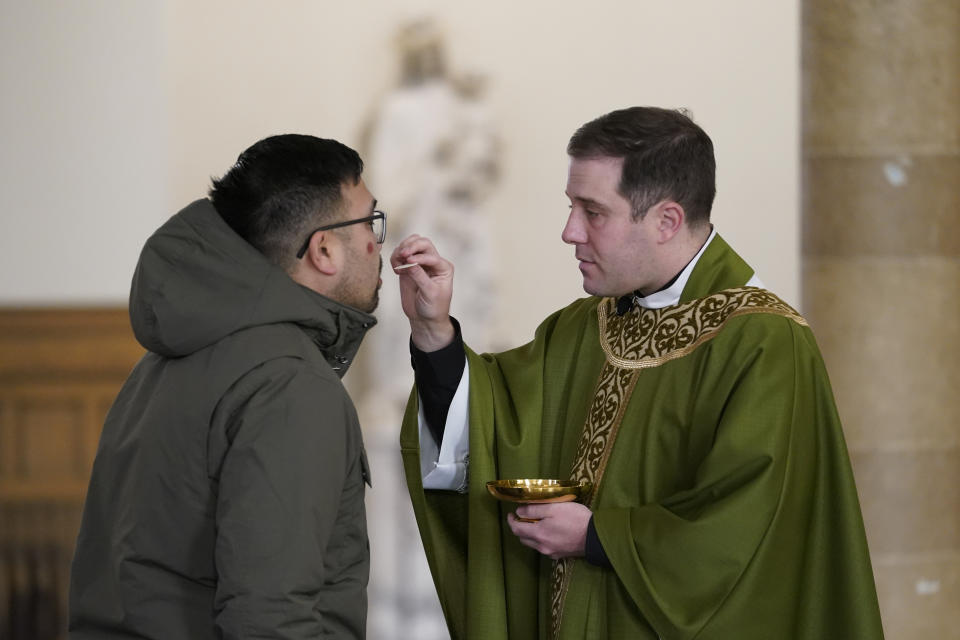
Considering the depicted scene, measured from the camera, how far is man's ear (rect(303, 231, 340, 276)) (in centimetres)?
217

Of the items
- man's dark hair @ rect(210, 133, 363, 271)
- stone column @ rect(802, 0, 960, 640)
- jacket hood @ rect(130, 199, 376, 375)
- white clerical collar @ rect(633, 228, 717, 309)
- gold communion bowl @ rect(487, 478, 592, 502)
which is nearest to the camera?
jacket hood @ rect(130, 199, 376, 375)

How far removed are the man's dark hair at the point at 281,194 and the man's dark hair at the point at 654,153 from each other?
0.67 metres

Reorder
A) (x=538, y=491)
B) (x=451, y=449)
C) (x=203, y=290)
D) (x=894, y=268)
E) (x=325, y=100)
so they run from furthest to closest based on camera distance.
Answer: (x=894, y=268)
(x=325, y=100)
(x=451, y=449)
(x=538, y=491)
(x=203, y=290)

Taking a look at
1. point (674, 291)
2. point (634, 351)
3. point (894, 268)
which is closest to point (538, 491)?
point (634, 351)

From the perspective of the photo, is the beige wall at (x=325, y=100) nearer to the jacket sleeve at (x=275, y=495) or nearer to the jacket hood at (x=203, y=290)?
the jacket hood at (x=203, y=290)

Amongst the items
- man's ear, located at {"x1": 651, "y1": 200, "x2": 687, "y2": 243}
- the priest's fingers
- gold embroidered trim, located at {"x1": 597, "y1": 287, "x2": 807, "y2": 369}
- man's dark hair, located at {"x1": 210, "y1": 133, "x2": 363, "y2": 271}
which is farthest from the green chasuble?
man's dark hair, located at {"x1": 210, "y1": 133, "x2": 363, "y2": 271}

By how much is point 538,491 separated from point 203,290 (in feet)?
2.70

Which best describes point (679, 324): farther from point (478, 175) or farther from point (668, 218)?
point (478, 175)

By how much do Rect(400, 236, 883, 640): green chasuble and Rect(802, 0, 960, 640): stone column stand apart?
2.41 meters

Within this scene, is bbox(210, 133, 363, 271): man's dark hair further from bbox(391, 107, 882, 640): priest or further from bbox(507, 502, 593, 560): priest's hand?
bbox(507, 502, 593, 560): priest's hand

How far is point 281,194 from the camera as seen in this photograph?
84.7 inches

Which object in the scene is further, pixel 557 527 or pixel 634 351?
pixel 634 351

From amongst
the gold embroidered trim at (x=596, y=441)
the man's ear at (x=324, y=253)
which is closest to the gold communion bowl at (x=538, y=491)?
the gold embroidered trim at (x=596, y=441)

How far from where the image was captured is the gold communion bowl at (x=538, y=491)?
7.60ft
